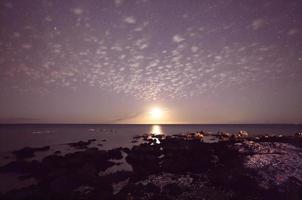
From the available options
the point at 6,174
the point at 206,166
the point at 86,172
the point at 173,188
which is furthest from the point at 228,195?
the point at 6,174

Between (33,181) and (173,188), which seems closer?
(173,188)

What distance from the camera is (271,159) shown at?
103 feet

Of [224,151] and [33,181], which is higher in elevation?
[224,151]

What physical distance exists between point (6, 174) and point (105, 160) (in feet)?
47.1

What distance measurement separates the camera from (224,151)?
39.2 metres

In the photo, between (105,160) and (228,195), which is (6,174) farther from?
(228,195)

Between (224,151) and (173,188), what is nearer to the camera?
(173,188)

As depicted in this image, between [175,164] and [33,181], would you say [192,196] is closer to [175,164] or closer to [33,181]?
[175,164]

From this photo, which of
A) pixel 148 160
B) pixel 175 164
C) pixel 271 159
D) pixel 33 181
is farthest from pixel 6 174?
pixel 271 159

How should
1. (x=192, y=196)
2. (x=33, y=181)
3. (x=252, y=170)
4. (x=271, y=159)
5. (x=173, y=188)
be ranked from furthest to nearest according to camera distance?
(x=271, y=159) < (x=33, y=181) < (x=252, y=170) < (x=173, y=188) < (x=192, y=196)

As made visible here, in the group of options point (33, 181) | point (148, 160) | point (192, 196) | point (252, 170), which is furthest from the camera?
point (148, 160)

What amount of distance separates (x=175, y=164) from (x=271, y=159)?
12900 millimetres

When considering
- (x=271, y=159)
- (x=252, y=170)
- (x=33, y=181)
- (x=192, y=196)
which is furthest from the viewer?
(x=271, y=159)

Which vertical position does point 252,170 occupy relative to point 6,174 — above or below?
above
